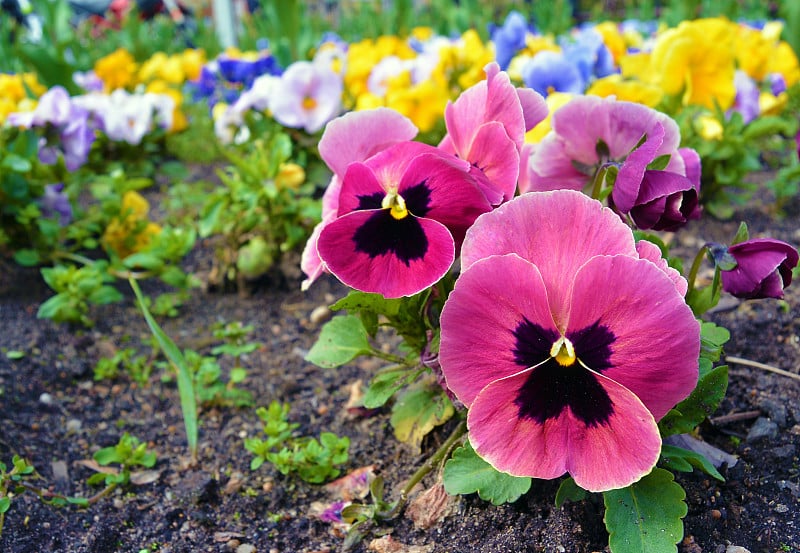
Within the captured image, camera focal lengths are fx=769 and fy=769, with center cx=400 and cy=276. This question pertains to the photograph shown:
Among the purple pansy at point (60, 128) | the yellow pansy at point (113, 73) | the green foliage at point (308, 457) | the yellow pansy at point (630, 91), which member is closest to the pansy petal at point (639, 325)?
the green foliage at point (308, 457)

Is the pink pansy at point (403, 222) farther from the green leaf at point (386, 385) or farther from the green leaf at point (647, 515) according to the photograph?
the green leaf at point (647, 515)

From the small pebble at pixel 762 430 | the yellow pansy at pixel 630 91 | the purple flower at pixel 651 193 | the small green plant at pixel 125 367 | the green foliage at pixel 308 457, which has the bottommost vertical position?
the small green plant at pixel 125 367

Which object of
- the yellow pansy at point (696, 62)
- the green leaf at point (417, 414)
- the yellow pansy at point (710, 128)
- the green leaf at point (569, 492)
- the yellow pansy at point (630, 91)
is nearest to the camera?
the green leaf at point (569, 492)

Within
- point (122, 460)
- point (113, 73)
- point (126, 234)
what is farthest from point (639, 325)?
point (113, 73)

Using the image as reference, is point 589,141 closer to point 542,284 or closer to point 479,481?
point 542,284

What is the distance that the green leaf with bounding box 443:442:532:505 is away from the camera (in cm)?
126

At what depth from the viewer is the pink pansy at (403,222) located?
1165 millimetres

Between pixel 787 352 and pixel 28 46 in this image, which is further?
pixel 28 46

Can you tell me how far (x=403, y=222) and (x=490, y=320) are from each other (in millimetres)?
246

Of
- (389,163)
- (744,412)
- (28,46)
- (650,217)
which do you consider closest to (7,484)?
(389,163)

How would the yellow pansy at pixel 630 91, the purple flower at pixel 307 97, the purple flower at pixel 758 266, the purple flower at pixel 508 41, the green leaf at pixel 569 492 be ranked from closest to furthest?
the purple flower at pixel 758 266 < the green leaf at pixel 569 492 < the yellow pansy at pixel 630 91 < the purple flower at pixel 307 97 < the purple flower at pixel 508 41

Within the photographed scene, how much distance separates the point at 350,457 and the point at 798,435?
0.99 metres

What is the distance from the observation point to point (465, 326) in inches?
40.7

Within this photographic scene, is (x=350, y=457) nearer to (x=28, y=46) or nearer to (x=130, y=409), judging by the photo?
(x=130, y=409)
